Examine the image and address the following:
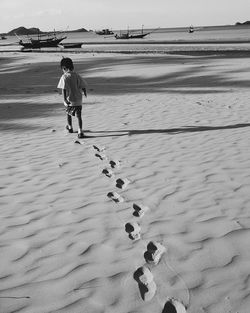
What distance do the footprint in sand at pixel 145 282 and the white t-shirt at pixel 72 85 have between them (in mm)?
5052

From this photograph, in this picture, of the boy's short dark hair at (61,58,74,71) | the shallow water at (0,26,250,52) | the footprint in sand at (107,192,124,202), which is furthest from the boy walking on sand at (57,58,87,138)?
the shallow water at (0,26,250,52)

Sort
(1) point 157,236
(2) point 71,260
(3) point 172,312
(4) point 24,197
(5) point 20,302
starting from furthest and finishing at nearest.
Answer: (4) point 24,197, (1) point 157,236, (2) point 71,260, (5) point 20,302, (3) point 172,312

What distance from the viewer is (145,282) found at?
3117mm

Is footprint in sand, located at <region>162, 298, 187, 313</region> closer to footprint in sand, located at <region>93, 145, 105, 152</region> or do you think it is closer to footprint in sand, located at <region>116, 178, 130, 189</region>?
footprint in sand, located at <region>116, 178, 130, 189</region>

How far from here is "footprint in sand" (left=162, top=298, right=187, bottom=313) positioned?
110 inches

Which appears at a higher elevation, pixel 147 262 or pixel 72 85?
pixel 72 85

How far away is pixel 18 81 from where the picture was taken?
743 inches

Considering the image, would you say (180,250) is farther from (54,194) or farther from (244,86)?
(244,86)

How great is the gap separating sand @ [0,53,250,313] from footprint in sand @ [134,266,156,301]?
3 cm

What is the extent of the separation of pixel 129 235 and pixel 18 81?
649 inches

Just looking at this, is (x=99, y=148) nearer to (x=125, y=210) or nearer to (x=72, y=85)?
(x=72, y=85)

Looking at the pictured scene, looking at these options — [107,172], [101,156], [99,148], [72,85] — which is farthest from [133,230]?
[72,85]

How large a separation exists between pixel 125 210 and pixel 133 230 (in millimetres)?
543

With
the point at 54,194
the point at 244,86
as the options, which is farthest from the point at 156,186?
the point at 244,86
